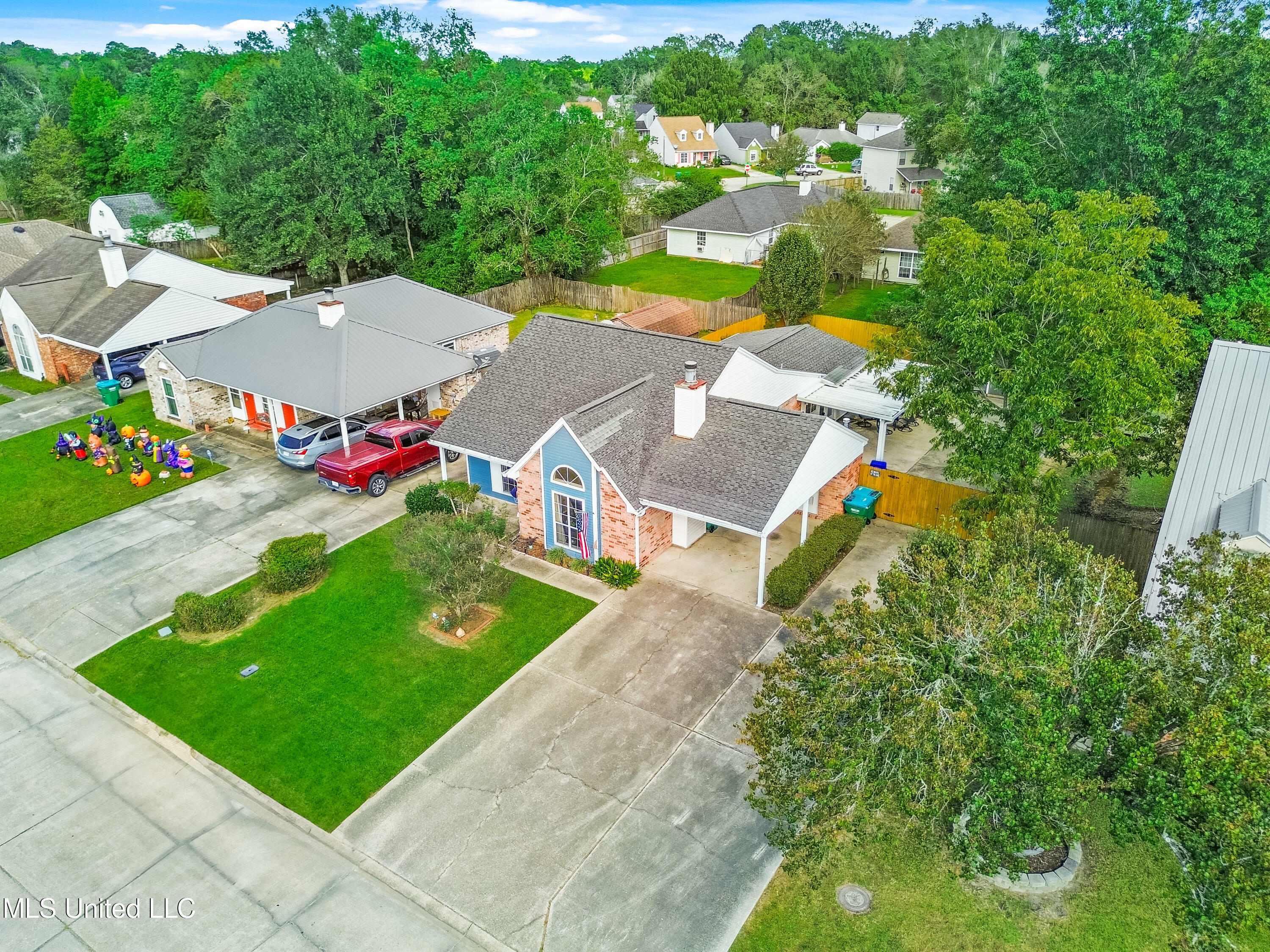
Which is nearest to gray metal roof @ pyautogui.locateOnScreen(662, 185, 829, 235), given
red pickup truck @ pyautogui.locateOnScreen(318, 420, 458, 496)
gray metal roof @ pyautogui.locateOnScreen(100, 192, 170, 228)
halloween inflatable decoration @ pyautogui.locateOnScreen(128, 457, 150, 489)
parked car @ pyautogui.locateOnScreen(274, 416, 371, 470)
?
red pickup truck @ pyautogui.locateOnScreen(318, 420, 458, 496)

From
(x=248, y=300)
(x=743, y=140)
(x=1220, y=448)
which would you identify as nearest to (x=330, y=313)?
(x=248, y=300)

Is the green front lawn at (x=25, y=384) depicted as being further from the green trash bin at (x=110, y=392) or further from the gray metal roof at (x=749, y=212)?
the gray metal roof at (x=749, y=212)

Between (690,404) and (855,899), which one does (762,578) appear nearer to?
(690,404)

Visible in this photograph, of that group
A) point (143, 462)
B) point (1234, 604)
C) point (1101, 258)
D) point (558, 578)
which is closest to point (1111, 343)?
point (1101, 258)

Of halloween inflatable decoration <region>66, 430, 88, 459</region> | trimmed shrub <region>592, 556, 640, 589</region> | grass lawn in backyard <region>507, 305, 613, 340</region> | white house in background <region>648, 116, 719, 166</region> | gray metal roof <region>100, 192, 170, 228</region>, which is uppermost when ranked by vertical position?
white house in background <region>648, 116, 719, 166</region>

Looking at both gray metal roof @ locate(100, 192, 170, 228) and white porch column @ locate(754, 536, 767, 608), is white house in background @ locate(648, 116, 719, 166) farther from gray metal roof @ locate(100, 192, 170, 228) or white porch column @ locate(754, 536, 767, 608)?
white porch column @ locate(754, 536, 767, 608)
